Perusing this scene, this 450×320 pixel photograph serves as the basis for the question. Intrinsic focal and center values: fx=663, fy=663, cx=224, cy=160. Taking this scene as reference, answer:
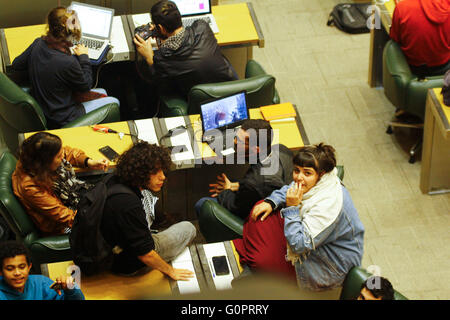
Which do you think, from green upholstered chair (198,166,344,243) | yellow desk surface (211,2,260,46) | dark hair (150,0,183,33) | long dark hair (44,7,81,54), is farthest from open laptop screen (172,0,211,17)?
green upholstered chair (198,166,344,243)

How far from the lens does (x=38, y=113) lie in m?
4.39

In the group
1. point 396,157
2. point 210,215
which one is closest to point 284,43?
point 396,157

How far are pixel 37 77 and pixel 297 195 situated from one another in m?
2.22

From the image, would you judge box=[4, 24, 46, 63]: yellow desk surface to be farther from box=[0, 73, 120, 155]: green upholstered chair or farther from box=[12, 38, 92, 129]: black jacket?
box=[0, 73, 120, 155]: green upholstered chair

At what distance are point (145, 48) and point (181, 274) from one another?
80.3 inches

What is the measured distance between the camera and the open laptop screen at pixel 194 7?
535cm

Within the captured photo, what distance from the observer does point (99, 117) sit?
458cm

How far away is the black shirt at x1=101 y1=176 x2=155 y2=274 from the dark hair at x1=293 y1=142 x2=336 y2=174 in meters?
0.83

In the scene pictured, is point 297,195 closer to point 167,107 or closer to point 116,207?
point 116,207

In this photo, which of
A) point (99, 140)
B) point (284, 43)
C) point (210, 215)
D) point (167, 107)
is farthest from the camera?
point (284, 43)

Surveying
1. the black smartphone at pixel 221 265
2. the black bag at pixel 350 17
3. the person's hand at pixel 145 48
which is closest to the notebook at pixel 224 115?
the person's hand at pixel 145 48

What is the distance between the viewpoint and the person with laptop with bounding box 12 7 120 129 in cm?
446

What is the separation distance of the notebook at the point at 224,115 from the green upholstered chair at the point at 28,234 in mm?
1174
